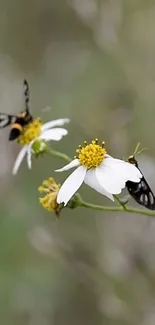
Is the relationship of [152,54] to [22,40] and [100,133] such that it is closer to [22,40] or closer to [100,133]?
[100,133]

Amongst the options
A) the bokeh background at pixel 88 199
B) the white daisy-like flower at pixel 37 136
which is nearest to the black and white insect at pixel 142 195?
the white daisy-like flower at pixel 37 136

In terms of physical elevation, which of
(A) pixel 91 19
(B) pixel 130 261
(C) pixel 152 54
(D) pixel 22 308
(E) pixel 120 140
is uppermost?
(A) pixel 91 19

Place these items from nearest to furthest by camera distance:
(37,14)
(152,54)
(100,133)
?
(100,133) → (152,54) → (37,14)

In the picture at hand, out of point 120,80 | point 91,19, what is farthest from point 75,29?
point 91,19

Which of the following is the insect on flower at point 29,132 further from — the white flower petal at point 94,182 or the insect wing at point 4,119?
the white flower petal at point 94,182

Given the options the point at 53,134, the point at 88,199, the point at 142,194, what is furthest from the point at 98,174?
the point at 88,199

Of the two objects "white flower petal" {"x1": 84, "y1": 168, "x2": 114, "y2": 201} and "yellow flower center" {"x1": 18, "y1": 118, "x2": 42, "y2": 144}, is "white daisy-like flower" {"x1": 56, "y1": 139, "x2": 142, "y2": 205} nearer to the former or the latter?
"white flower petal" {"x1": 84, "y1": 168, "x2": 114, "y2": 201}

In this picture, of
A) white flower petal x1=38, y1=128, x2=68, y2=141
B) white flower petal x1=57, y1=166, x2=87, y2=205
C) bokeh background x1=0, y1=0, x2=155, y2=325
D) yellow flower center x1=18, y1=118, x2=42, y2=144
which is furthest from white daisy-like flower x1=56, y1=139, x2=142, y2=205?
bokeh background x1=0, y1=0, x2=155, y2=325
